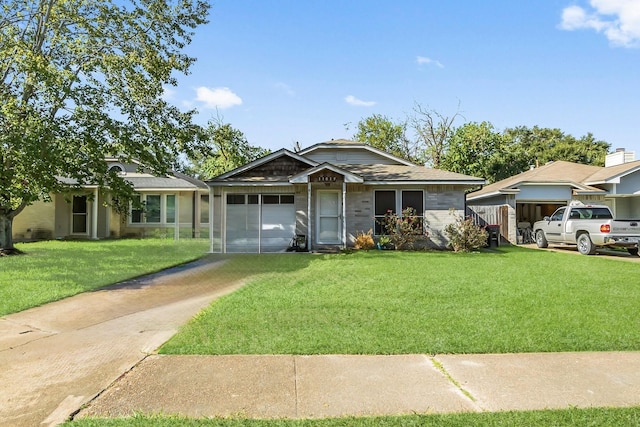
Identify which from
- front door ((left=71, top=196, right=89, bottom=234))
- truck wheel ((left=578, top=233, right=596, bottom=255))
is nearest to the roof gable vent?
truck wheel ((left=578, top=233, right=596, bottom=255))

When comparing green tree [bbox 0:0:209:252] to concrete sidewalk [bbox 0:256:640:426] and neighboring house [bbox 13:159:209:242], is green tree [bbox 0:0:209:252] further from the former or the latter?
concrete sidewalk [bbox 0:256:640:426]

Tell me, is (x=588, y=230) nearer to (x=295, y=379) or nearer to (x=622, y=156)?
(x=622, y=156)

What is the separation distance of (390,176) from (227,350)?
12543mm

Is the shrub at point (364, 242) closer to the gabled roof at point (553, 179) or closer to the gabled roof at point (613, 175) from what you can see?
the gabled roof at point (553, 179)

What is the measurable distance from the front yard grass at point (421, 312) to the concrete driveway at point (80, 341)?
0.61m

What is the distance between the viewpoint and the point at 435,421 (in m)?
3.08

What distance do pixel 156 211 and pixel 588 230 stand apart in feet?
69.3

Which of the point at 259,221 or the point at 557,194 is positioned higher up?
the point at 557,194

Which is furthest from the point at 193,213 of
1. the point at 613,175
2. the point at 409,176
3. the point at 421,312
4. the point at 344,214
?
the point at 613,175

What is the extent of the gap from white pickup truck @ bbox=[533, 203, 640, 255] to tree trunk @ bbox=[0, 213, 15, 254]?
72.1 ft

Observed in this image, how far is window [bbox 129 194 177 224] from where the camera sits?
23156mm

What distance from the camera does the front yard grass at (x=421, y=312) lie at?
4.86 metres

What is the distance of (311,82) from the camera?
20.3 m

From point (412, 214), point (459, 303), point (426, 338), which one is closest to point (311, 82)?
point (412, 214)
